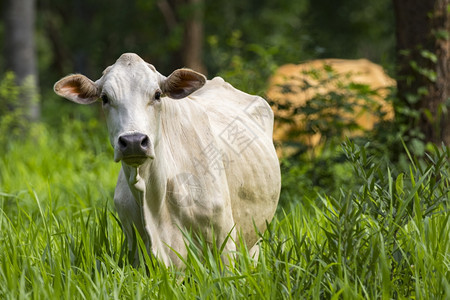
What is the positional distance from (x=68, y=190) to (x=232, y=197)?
2.29 m

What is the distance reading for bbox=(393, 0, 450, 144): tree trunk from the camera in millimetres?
5672

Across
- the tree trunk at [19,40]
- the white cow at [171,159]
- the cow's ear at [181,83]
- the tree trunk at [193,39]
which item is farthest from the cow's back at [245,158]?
the tree trunk at [193,39]

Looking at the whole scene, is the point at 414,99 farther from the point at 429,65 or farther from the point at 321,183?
the point at 321,183

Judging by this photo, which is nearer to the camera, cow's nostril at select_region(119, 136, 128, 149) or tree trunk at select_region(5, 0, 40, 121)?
cow's nostril at select_region(119, 136, 128, 149)

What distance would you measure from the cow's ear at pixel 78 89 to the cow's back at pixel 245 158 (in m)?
0.78

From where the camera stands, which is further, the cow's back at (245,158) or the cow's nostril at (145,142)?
the cow's back at (245,158)

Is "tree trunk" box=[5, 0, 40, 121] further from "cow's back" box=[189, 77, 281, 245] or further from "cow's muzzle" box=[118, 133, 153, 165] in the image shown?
"cow's muzzle" box=[118, 133, 153, 165]

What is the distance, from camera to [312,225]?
4113mm

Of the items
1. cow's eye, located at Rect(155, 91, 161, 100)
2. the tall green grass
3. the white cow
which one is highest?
cow's eye, located at Rect(155, 91, 161, 100)

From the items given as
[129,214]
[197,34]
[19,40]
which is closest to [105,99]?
[129,214]

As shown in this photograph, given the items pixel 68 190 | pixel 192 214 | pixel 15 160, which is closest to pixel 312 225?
pixel 192 214

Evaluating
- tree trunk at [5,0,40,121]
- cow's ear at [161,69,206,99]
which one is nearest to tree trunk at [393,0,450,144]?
cow's ear at [161,69,206,99]

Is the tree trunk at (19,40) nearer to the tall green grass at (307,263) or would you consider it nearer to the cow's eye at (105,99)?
the tall green grass at (307,263)

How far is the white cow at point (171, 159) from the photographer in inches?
130
